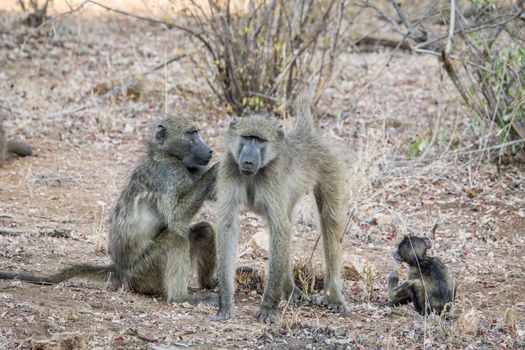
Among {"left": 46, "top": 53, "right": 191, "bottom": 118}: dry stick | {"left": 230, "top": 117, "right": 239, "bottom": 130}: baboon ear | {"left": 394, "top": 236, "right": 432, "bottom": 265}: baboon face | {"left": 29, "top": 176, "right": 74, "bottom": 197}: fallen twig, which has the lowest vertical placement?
{"left": 394, "top": 236, "right": 432, "bottom": 265}: baboon face

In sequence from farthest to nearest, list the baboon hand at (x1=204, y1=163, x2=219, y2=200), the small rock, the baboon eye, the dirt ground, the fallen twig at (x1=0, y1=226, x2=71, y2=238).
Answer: the small rock < the fallen twig at (x1=0, y1=226, x2=71, y2=238) < the baboon hand at (x1=204, y1=163, x2=219, y2=200) < the baboon eye < the dirt ground

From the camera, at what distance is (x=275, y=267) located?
4.61 metres

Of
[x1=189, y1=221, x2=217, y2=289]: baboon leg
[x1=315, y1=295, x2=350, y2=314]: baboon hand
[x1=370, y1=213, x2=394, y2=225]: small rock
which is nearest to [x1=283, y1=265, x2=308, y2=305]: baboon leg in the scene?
[x1=315, y1=295, x2=350, y2=314]: baboon hand

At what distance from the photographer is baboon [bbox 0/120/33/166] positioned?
7.62 metres

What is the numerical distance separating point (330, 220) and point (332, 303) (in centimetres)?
51

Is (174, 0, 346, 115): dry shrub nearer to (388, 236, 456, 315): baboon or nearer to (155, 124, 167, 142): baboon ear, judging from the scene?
(155, 124, 167, 142): baboon ear

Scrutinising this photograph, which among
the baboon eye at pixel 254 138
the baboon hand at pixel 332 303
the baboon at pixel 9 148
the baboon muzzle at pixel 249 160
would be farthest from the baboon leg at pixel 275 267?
the baboon at pixel 9 148

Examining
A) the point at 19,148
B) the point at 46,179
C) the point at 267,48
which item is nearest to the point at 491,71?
the point at 267,48

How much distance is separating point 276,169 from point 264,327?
2.98 ft

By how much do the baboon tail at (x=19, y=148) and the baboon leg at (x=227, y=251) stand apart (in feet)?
12.4

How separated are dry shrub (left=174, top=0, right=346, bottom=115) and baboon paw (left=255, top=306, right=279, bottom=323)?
12.4 ft

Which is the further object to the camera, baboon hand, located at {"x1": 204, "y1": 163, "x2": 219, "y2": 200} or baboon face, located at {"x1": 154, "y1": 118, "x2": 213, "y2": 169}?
baboon face, located at {"x1": 154, "y1": 118, "x2": 213, "y2": 169}

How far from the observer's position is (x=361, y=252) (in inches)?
243

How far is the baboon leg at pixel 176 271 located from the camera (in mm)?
4863
